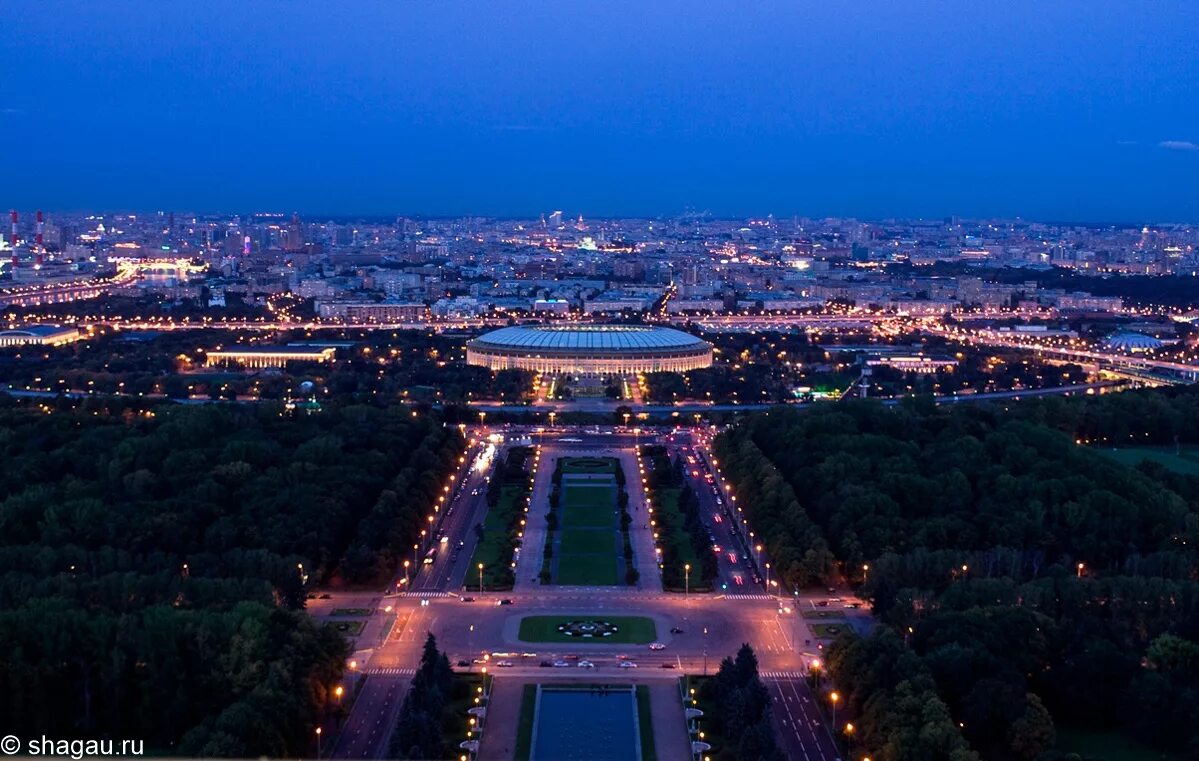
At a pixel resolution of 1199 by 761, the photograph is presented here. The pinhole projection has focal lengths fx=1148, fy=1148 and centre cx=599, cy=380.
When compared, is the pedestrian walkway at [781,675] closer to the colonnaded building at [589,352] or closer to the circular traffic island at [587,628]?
the circular traffic island at [587,628]

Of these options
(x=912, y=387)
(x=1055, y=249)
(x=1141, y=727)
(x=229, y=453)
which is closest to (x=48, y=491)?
(x=229, y=453)

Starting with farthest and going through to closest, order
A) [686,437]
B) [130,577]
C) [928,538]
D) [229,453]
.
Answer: [686,437]
[229,453]
[928,538]
[130,577]

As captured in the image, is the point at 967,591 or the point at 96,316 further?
the point at 96,316

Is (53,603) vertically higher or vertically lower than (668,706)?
higher

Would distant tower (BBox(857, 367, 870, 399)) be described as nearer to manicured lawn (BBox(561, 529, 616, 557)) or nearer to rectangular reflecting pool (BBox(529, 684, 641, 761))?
manicured lawn (BBox(561, 529, 616, 557))

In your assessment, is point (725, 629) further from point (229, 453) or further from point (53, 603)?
point (229, 453)

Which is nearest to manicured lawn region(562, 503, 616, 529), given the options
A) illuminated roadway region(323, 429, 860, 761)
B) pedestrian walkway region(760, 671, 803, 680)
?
illuminated roadway region(323, 429, 860, 761)

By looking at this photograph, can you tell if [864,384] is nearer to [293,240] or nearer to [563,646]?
[563,646]
